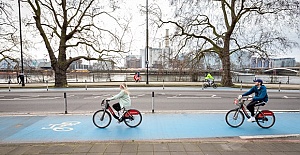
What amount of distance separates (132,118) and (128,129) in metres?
0.40

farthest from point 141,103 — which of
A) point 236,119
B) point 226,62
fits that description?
point 226,62

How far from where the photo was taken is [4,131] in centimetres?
627

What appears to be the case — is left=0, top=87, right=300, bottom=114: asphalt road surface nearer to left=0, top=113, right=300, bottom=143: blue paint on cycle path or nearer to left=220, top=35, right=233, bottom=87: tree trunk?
left=0, top=113, right=300, bottom=143: blue paint on cycle path

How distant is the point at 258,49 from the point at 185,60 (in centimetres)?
798

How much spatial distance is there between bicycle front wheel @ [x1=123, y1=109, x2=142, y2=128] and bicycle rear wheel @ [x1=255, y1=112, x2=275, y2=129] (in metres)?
4.13

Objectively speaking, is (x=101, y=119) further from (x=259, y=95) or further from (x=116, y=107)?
(x=259, y=95)

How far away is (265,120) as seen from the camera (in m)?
6.51

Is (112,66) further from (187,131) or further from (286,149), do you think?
(286,149)

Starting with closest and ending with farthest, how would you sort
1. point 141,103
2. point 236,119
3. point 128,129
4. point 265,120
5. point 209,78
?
point 128,129 < point 265,120 < point 236,119 < point 141,103 < point 209,78

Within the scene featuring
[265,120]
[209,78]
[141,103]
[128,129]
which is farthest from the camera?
[209,78]

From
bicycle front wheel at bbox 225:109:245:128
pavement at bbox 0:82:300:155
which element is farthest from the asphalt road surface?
pavement at bbox 0:82:300:155

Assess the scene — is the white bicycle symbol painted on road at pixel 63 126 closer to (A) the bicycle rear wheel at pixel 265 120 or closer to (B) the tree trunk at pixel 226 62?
(A) the bicycle rear wheel at pixel 265 120

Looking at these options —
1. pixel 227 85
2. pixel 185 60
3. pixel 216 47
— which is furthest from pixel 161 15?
pixel 227 85

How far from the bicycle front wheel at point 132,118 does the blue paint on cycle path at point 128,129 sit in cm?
20
